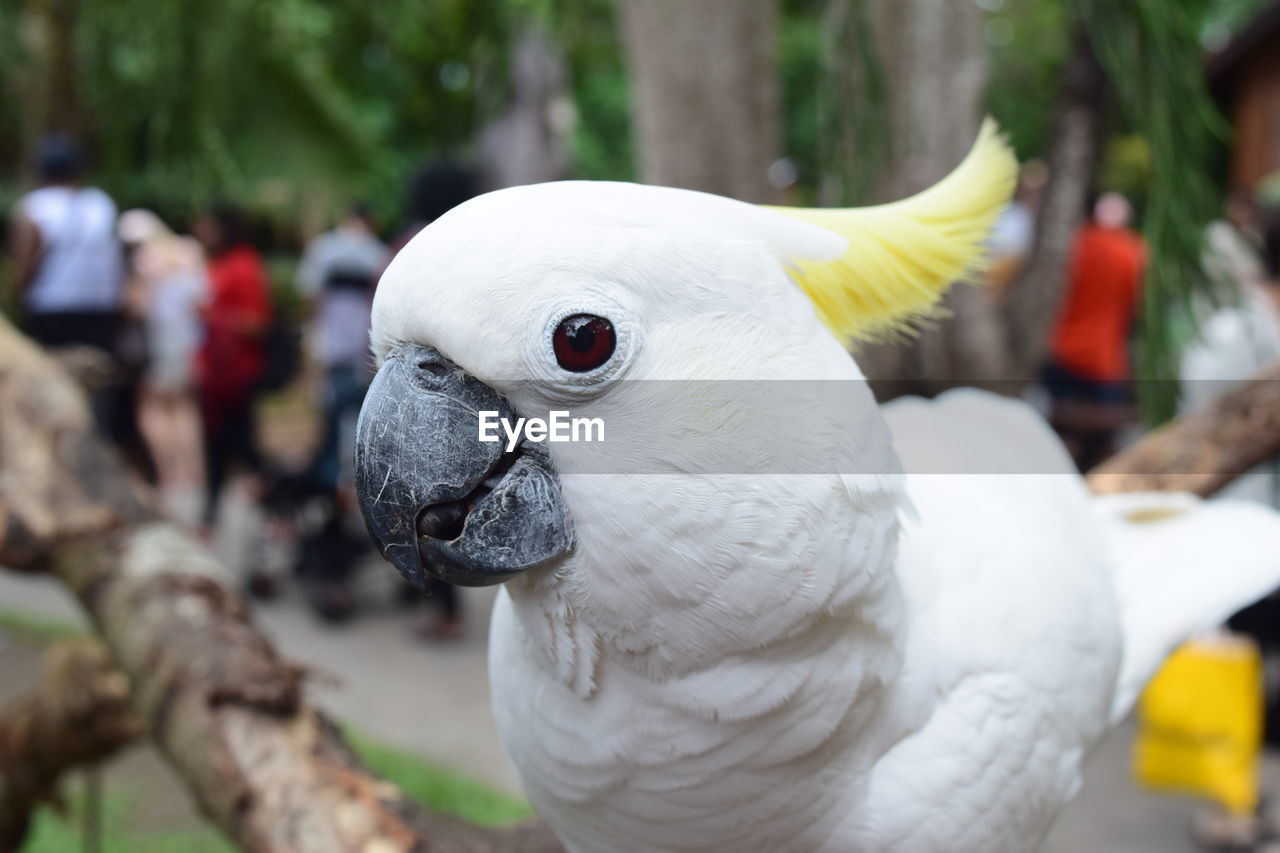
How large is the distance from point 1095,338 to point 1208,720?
93.8 inches

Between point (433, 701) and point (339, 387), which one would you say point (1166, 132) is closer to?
point (433, 701)

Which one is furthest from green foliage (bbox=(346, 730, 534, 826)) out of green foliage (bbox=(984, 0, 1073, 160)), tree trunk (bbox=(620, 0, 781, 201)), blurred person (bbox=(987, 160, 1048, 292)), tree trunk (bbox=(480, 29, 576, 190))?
green foliage (bbox=(984, 0, 1073, 160))

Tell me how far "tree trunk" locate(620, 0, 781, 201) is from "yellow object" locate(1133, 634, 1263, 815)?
1461 mm

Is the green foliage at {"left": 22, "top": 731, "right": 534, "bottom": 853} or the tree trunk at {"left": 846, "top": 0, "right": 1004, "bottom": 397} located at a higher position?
the tree trunk at {"left": 846, "top": 0, "right": 1004, "bottom": 397}

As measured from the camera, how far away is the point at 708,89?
1999 millimetres

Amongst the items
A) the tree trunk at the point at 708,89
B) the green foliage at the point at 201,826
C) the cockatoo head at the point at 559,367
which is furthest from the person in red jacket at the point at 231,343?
the cockatoo head at the point at 559,367

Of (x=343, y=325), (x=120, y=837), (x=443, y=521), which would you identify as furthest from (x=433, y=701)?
(x=443, y=521)

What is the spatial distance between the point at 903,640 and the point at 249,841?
85 centimetres

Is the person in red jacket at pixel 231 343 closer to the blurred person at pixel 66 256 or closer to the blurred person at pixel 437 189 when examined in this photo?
the blurred person at pixel 66 256

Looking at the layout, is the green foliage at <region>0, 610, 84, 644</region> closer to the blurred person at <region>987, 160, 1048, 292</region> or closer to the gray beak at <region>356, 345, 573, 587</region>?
the gray beak at <region>356, 345, 573, 587</region>

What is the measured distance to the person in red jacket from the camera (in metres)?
4.45

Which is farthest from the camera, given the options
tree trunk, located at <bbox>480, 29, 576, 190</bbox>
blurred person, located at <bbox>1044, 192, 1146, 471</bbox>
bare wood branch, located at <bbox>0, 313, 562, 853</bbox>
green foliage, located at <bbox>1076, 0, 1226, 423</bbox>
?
tree trunk, located at <bbox>480, 29, 576, 190</bbox>

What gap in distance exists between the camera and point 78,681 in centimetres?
194

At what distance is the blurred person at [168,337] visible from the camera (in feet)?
15.9
